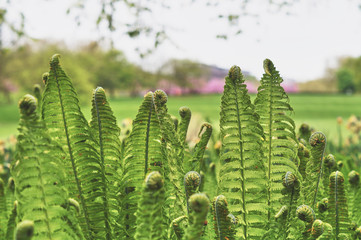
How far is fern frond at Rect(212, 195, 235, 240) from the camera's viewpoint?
0.55 m

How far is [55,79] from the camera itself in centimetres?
62

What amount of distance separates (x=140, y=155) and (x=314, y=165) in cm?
38

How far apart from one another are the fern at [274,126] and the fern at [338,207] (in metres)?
0.09

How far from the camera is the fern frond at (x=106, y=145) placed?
0.66 m

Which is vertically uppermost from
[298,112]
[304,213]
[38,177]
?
[38,177]

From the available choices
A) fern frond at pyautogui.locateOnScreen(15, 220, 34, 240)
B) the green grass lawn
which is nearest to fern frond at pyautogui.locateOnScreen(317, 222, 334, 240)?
fern frond at pyautogui.locateOnScreen(15, 220, 34, 240)

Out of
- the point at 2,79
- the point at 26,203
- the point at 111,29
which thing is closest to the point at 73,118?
the point at 26,203

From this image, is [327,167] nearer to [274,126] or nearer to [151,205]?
[274,126]

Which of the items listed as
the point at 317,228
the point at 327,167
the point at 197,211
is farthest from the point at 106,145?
the point at 327,167

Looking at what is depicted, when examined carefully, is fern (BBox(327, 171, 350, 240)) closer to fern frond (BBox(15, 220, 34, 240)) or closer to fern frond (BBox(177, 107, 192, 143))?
fern frond (BBox(177, 107, 192, 143))

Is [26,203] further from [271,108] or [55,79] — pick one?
[271,108]

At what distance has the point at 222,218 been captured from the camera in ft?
1.84

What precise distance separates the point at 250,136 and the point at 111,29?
3.20 meters

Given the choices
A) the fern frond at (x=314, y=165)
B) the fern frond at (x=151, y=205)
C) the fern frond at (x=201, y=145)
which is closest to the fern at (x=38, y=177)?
the fern frond at (x=151, y=205)
